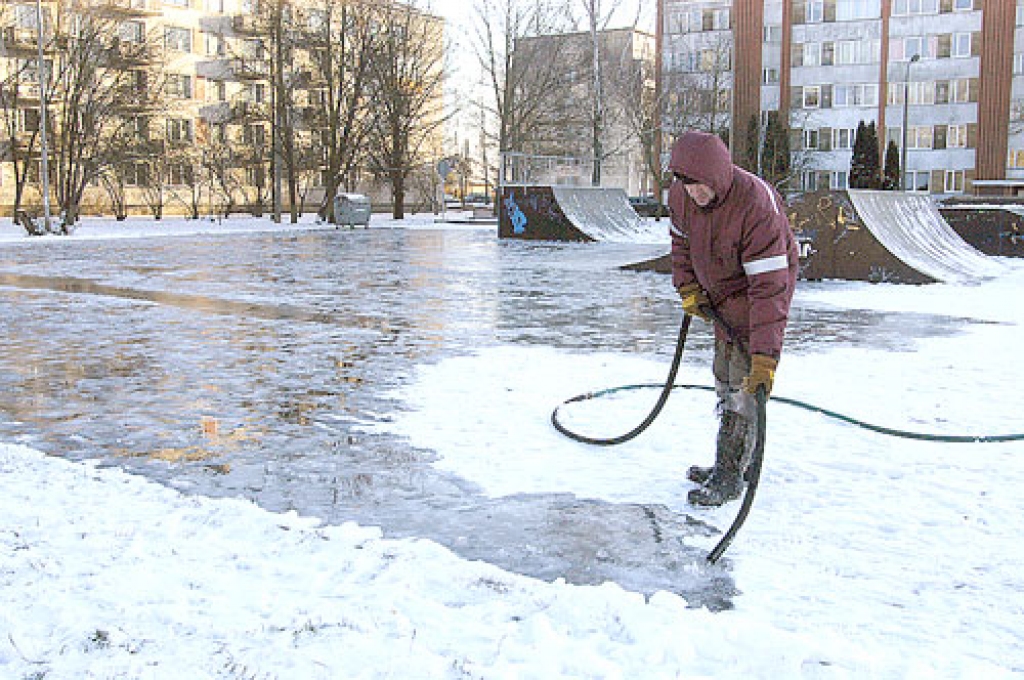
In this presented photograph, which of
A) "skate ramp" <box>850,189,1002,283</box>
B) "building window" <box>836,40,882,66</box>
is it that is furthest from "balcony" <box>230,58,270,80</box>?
"building window" <box>836,40,882,66</box>

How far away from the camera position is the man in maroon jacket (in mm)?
4449

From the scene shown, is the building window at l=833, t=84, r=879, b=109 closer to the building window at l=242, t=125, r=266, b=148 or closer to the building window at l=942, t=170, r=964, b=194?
the building window at l=942, t=170, r=964, b=194

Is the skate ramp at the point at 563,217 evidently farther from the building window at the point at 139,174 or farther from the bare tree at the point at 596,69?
the building window at the point at 139,174

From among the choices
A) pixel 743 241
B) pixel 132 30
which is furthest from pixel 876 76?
pixel 743 241

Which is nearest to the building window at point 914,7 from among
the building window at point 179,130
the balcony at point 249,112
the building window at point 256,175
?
the balcony at point 249,112

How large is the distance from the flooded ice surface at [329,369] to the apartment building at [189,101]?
25327 millimetres

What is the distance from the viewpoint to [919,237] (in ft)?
58.6

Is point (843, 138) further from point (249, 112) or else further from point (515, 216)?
point (515, 216)

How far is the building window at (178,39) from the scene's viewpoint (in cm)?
5897

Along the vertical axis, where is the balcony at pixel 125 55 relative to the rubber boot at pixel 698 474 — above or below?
above

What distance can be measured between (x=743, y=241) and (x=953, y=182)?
57983 mm

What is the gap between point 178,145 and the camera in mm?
52406

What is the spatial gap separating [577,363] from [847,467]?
11.9 ft

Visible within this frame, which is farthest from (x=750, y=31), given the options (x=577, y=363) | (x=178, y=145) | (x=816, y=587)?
(x=816, y=587)
